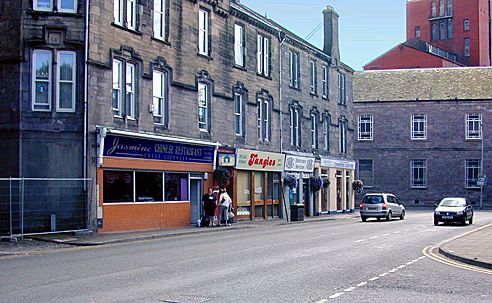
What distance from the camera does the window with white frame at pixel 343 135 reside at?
54562 millimetres

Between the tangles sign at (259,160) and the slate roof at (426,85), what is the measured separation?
3357 centimetres

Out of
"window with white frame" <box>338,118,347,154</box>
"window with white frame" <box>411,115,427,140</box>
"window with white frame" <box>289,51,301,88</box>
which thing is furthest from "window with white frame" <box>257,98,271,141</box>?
"window with white frame" <box>411,115,427,140</box>

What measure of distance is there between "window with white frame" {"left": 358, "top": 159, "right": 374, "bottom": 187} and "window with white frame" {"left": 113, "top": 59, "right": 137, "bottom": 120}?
1853 inches

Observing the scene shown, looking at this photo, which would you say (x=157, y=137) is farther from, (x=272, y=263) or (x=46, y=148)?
(x=272, y=263)

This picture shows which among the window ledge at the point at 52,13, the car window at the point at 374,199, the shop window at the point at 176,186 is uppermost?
the window ledge at the point at 52,13

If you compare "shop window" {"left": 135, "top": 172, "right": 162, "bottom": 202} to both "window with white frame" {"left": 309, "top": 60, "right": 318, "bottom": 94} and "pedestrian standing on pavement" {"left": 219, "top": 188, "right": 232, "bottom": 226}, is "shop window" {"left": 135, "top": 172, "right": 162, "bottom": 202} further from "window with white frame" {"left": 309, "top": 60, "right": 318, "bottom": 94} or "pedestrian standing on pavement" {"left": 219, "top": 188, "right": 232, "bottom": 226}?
"window with white frame" {"left": 309, "top": 60, "right": 318, "bottom": 94}

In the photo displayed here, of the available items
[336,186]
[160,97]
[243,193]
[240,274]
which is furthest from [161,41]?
[336,186]

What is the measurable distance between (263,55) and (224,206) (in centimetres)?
1140

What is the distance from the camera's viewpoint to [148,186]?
29391 mm

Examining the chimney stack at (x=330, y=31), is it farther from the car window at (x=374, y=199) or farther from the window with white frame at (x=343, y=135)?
the car window at (x=374, y=199)

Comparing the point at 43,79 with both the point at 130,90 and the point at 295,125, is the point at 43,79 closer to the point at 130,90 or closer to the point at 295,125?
the point at 130,90

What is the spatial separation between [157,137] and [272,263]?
13.5m

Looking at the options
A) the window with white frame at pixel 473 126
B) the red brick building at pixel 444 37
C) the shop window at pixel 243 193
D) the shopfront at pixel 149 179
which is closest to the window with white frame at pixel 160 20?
the shopfront at pixel 149 179

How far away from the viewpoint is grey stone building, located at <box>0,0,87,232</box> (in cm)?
2516
